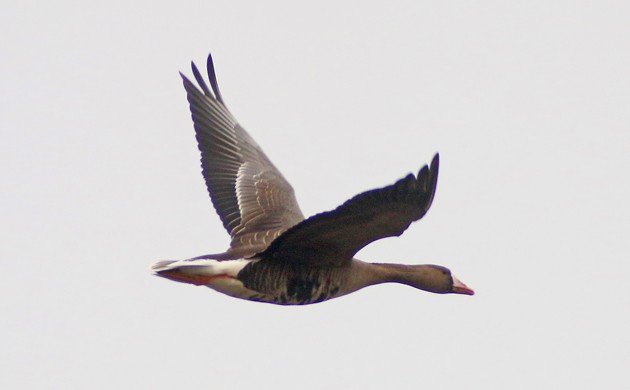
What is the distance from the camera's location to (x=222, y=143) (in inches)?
530

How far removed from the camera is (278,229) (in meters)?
12.0

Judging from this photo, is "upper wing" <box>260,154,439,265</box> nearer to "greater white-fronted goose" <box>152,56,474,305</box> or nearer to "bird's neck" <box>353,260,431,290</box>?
"greater white-fronted goose" <box>152,56,474,305</box>

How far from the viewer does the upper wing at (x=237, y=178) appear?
12.2 meters

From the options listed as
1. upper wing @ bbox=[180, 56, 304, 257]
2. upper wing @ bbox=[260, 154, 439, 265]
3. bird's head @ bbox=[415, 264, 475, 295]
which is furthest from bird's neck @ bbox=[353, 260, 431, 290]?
upper wing @ bbox=[180, 56, 304, 257]

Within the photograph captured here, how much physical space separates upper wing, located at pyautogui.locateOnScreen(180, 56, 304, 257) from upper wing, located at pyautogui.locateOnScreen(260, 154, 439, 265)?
116 cm

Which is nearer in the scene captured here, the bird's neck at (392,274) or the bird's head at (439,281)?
the bird's neck at (392,274)

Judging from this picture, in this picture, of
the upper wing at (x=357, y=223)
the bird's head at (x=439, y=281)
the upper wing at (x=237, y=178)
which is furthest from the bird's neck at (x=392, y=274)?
the upper wing at (x=237, y=178)

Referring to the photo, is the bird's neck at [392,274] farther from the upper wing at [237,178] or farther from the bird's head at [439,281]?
the upper wing at [237,178]

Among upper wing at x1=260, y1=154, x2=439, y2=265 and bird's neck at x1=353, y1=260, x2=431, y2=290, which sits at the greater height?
upper wing at x1=260, y1=154, x2=439, y2=265

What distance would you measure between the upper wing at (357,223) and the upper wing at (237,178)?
1158mm

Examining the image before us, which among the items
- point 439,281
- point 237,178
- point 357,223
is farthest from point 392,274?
point 237,178

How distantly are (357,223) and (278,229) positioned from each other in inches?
101

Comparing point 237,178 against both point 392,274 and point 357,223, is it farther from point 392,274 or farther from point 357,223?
point 357,223

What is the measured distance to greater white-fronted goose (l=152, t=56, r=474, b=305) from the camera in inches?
368
